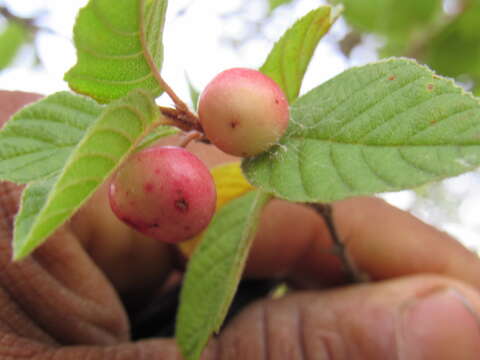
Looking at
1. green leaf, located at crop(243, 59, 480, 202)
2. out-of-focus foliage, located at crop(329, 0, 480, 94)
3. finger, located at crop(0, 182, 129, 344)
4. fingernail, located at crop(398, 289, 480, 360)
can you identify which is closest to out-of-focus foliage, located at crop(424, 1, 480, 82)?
out-of-focus foliage, located at crop(329, 0, 480, 94)

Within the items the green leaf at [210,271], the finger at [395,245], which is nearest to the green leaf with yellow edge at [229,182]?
the green leaf at [210,271]

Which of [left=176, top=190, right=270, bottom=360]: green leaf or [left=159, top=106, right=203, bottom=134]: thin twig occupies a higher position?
[left=159, top=106, right=203, bottom=134]: thin twig

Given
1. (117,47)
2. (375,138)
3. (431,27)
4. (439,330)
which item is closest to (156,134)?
(117,47)

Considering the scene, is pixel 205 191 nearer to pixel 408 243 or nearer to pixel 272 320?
pixel 272 320

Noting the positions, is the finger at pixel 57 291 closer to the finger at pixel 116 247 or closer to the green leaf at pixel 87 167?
the finger at pixel 116 247

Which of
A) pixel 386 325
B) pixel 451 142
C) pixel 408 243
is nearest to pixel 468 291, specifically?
pixel 386 325

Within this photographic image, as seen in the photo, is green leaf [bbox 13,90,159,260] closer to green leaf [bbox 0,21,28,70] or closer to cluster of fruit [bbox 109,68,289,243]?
cluster of fruit [bbox 109,68,289,243]
